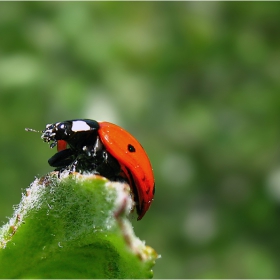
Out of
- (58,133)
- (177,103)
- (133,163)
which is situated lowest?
(133,163)

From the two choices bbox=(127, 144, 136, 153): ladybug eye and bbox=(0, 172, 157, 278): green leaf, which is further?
bbox=(127, 144, 136, 153): ladybug eye

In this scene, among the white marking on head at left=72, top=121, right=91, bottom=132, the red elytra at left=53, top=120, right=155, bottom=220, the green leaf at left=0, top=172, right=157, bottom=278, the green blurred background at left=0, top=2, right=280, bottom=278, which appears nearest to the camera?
the green leaf at left=0, top=172, right=157, bottom=278

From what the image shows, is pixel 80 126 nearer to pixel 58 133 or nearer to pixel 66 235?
pixel 58 133

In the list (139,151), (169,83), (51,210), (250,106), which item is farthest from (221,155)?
(51,210)

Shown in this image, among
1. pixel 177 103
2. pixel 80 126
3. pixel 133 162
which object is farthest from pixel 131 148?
pixel 177 103

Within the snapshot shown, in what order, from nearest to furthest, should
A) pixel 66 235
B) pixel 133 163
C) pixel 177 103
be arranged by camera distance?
pixel 66 235, pixel 133 163, pixel 177 103

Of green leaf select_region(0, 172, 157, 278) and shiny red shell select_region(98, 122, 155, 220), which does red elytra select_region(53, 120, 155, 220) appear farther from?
green leaf select_region(0, 172, 157, 278)

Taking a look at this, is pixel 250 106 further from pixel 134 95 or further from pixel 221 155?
pixel 134 95

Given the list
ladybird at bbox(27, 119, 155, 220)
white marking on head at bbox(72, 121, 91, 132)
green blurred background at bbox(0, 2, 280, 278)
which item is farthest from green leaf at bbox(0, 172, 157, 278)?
green blurred background at bbox(0, 2, 280, 278)
